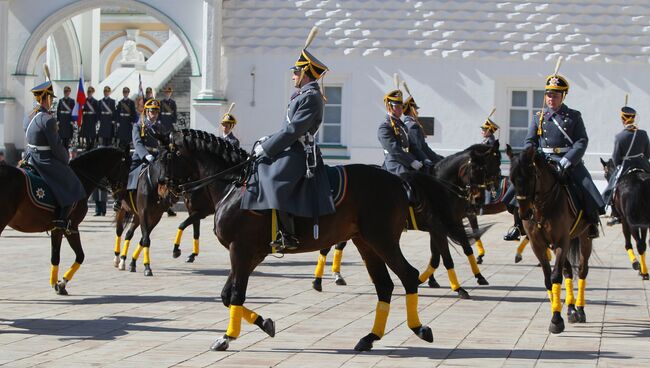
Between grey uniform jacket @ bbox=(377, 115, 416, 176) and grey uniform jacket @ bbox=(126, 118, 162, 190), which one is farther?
grey uniform jacket @ bbox=(126, 118, 162, 190)

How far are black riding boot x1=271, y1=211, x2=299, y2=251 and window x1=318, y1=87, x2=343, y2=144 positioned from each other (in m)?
20.2

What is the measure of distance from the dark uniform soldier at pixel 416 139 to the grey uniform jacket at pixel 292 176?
4766mm

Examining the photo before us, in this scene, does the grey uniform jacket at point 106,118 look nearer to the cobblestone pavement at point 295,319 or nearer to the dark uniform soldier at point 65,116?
the dark uniform soldier at point 65,116

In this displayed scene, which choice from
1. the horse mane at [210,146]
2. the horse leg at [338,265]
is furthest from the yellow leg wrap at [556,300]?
the horse leg at [338,265]

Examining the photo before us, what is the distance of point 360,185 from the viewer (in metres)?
10.8

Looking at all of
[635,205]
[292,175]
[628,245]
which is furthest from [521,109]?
[292,175]

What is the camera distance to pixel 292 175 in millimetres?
10453

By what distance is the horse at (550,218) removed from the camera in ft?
38.2

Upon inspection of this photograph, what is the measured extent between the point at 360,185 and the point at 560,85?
3001 millimetres

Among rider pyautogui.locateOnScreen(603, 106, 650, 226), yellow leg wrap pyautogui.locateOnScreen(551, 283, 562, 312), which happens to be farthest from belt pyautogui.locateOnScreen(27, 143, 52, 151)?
rider pyautogui.locateOnScreen(603, 106, 650, 226)

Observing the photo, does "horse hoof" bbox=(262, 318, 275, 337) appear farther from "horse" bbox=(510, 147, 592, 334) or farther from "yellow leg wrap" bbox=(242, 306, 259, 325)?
"horse" bbox=(510, 147, 592, 334)

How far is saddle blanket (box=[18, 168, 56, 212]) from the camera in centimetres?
1374

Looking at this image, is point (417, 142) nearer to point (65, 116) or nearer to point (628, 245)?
point (628, 245)

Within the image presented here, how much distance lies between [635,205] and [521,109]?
1318 centimetres
